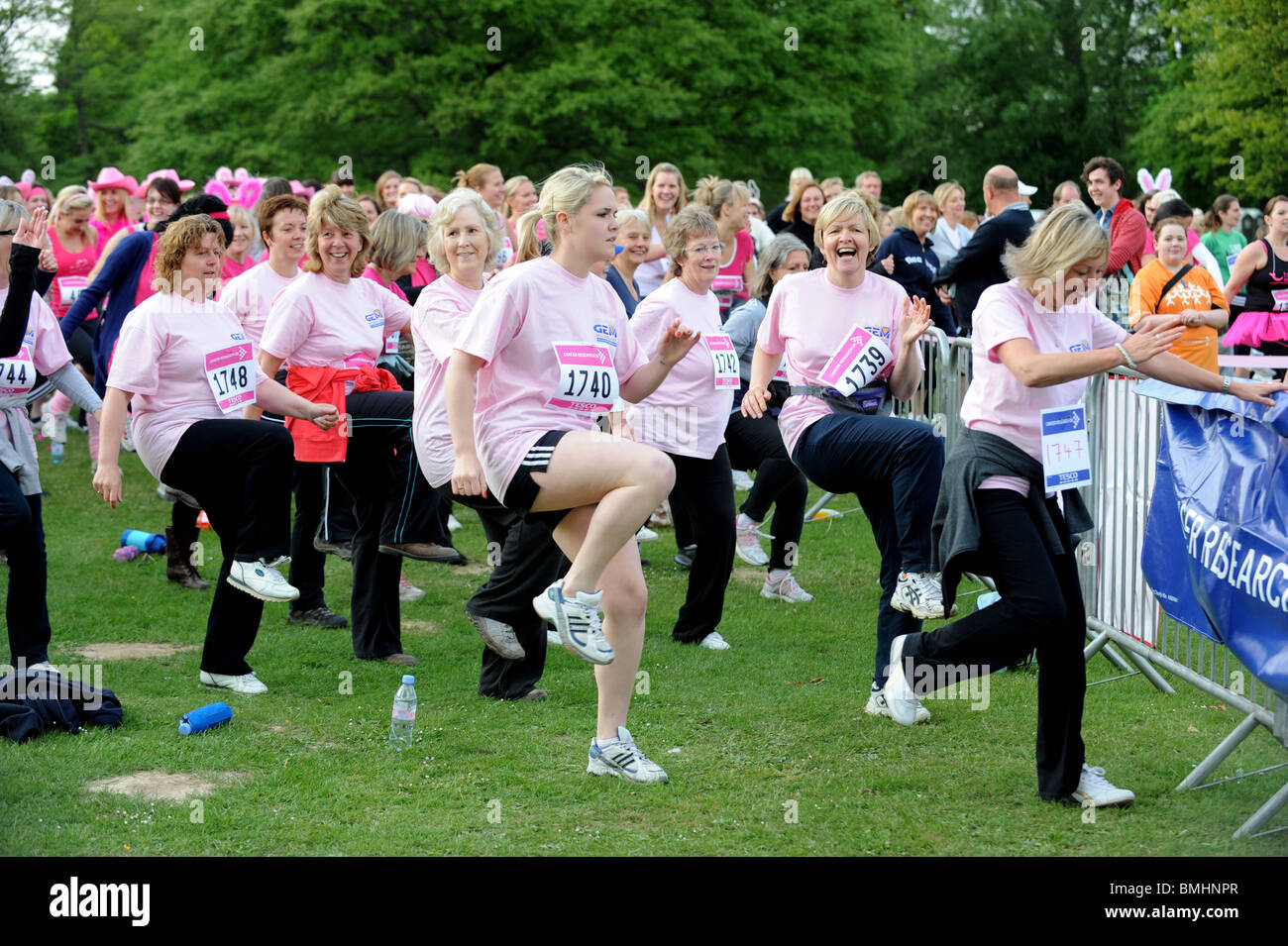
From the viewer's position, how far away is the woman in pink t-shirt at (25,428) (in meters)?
6.04

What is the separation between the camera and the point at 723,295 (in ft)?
39.7

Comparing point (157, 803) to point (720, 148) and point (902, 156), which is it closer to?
point (720, 148)

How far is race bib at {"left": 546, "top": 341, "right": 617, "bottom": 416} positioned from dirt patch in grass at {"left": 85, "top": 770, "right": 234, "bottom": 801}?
187cm

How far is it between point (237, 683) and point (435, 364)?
1.70 meters

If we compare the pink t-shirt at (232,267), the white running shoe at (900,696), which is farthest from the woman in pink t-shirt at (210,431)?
the pink t-shirt at (232,267)

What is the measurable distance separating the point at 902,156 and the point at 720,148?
1604 cm

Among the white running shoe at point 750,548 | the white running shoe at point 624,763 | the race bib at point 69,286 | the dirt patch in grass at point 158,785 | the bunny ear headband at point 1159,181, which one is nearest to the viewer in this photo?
the dirt patch in grass at point 158,785

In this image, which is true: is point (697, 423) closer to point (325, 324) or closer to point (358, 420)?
point (358, 420)

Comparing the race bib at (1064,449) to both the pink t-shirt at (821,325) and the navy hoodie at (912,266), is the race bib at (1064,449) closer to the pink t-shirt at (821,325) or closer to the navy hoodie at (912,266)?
the pink t-shirt at (821,325)

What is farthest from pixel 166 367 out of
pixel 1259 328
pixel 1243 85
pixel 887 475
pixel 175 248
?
pixel 1243 85

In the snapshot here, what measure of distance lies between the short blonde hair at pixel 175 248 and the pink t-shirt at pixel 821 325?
8.62 ft

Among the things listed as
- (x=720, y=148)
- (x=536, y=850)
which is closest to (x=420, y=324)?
(x=536, y=850)

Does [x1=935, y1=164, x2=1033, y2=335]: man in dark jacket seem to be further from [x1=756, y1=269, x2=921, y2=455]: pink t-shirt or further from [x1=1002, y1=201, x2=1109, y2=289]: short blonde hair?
[x1=1002, y1=201, x2=1109, y2=289]: short blonde hair

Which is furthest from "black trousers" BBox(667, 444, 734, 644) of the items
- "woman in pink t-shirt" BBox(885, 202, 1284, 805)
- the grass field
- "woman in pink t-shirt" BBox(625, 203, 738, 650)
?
"woman in pink t-shirt" BBox(885, 202, 1284, 805)
